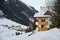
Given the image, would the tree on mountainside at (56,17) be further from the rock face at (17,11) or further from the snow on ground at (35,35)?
the rock face at (17,11)

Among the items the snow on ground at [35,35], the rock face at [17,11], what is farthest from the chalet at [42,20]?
the rock face at [17,11]

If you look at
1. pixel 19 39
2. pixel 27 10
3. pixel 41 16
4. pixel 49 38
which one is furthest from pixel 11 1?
pixel 49 38

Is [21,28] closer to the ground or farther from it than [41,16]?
closer to the ground

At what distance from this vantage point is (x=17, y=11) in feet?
24.6

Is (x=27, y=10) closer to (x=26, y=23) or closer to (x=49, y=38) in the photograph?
(x=26, y=23)

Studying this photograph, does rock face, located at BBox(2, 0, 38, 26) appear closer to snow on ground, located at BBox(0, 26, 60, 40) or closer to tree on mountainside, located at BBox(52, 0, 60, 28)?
snow on ground, located at BBox(0, 26, 60, 40)

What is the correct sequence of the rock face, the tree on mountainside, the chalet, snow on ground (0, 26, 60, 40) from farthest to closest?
the rock face, the chalet, the tree on mountainside, snow on ground (0, 26, 60, 40)

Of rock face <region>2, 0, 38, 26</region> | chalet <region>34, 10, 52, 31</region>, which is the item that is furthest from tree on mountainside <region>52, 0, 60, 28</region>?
rock face <region>2, 0, 38, 26</region>

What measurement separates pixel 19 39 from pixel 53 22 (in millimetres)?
946

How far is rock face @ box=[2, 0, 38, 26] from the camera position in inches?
287

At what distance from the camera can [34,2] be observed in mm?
6594

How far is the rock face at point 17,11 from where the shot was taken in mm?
7281

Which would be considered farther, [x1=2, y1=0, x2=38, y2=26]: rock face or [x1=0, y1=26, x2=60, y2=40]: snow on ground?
[x1=2, y1=0, x2=38, y2=26]: rock face

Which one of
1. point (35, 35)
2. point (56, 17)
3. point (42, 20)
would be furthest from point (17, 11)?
point (35, 35)
